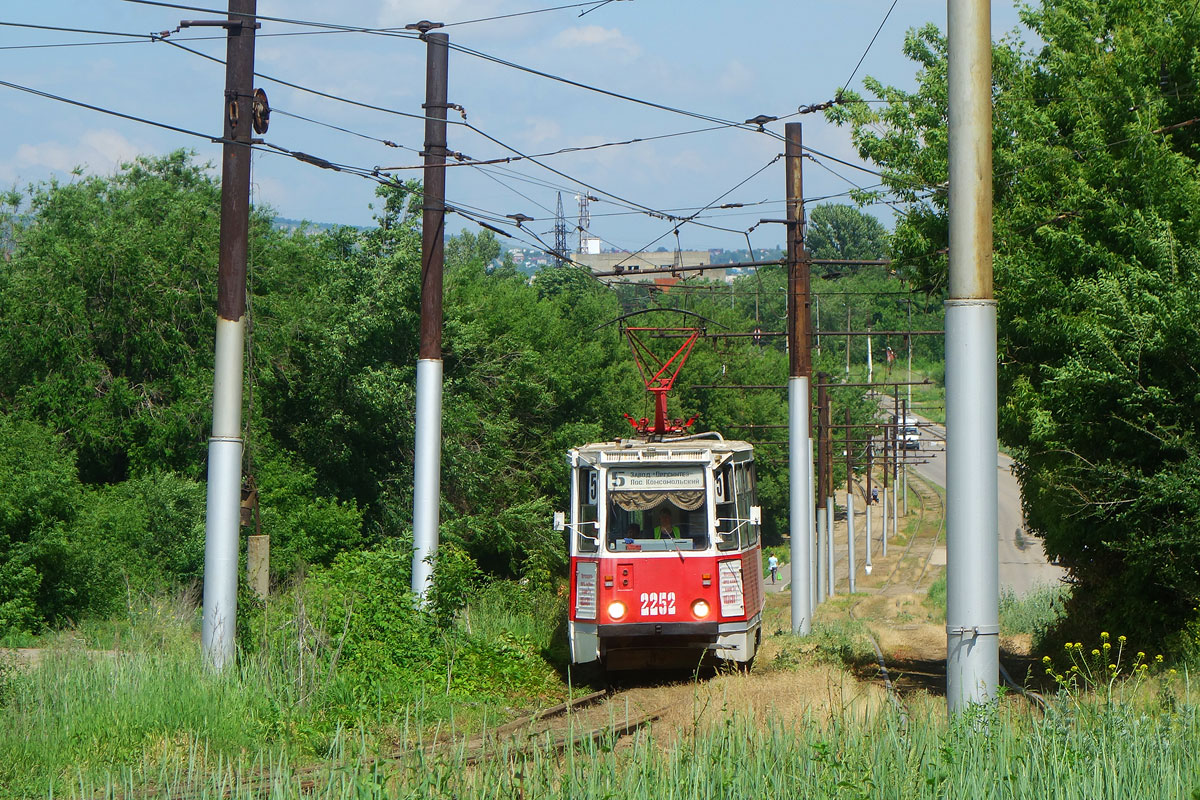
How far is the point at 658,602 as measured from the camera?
15.1 metres

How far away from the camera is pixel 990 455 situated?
753 centimetres

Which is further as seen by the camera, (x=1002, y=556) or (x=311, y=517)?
(x=1002, y=556)

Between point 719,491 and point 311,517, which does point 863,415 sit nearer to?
point 311,517

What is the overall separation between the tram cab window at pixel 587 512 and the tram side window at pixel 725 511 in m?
1.46

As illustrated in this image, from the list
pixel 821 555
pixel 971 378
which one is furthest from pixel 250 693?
pixel 821 555

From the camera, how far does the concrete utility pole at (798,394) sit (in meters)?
23.6

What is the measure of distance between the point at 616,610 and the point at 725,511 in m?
1.83

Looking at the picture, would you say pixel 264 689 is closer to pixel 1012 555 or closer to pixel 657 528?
pixel 657 528

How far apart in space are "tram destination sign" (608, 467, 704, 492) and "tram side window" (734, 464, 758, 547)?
0.75 meters

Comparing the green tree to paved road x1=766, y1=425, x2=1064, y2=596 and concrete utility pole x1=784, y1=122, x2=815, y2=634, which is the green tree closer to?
paved road x1=766, y1=425, x2=1064, y2=596

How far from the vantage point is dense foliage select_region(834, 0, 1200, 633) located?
12406 millimetres

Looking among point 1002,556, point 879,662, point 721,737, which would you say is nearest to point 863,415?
point 1002,556

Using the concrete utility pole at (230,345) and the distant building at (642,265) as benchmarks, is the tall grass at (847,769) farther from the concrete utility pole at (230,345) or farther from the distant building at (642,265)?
the distant building at (642,265)

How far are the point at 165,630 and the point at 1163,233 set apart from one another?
10.8m
